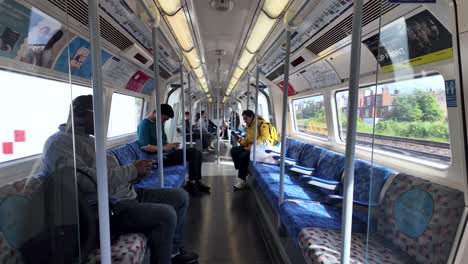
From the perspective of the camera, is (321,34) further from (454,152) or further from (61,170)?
(61,170)

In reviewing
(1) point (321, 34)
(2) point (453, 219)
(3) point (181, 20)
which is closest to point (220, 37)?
(3) point (181, 20)

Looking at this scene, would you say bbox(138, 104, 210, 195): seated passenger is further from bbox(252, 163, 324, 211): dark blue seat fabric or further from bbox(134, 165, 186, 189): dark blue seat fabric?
bbox(252, 163, 324, 211): dark blue seat fabric

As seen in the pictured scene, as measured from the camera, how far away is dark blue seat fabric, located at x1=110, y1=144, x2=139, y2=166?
14.9ft

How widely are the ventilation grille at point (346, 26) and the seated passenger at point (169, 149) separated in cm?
243

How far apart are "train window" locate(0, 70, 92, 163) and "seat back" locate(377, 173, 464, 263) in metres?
2.10

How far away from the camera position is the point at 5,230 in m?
1.31

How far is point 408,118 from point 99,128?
1.96m

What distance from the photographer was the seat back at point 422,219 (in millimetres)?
1861

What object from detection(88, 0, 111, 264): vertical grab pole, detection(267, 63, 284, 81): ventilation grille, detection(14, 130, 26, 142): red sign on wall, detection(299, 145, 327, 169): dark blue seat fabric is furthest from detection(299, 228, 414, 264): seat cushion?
detection(267, 63, 284, 81): ventilation grille

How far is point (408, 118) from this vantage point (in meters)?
2.03

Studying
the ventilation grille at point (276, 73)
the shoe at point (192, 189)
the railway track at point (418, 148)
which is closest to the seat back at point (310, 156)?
the ventilation grille at point (276, 73)

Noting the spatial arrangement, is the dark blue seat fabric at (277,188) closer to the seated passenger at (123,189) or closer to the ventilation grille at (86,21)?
the seated passenger at (123,189)

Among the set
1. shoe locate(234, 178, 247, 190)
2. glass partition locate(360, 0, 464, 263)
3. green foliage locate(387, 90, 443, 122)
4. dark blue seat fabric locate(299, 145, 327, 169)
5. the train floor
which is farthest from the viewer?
shoe locate(234, 178, 247, 190)

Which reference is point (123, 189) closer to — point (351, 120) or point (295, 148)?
point (351, 120)
